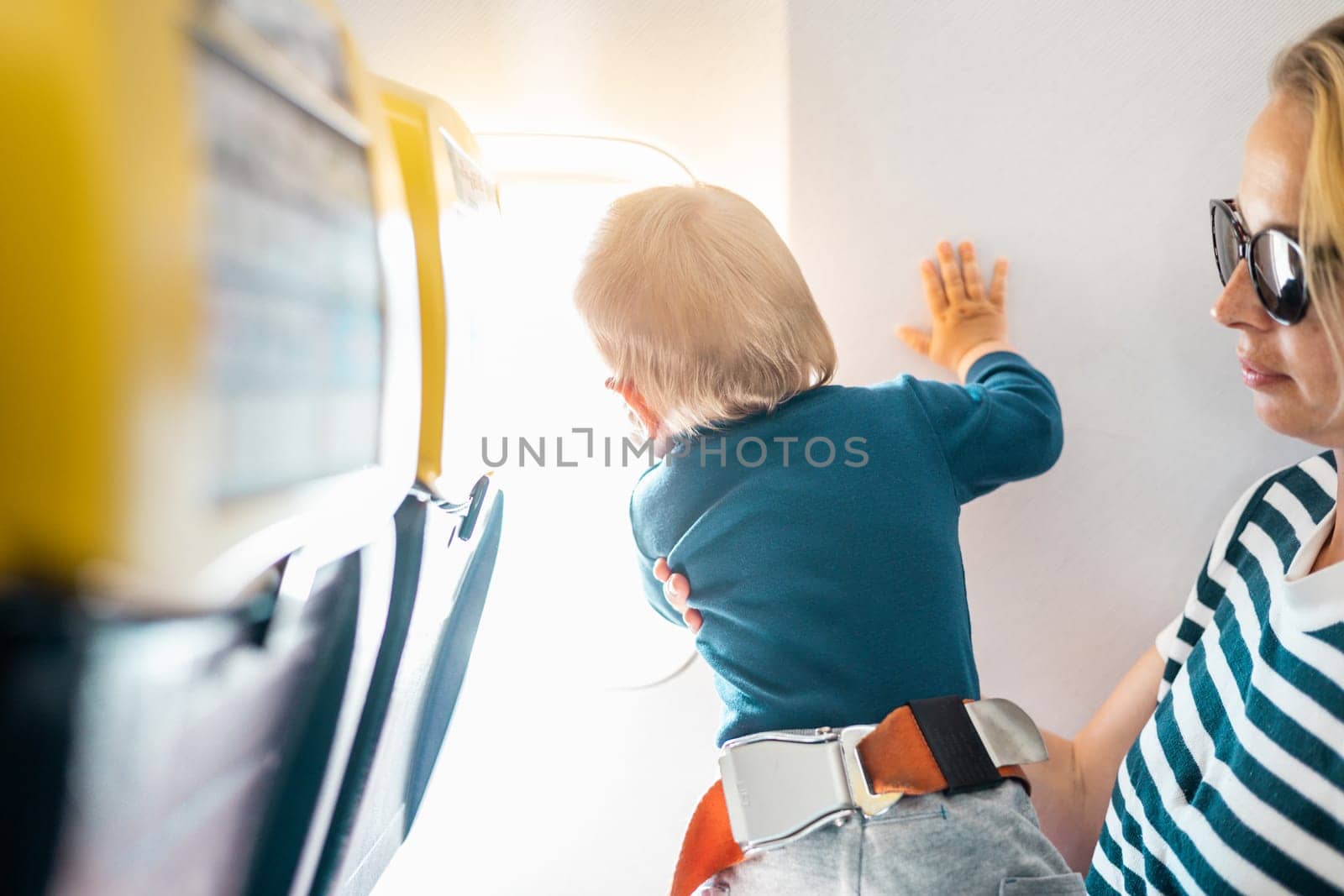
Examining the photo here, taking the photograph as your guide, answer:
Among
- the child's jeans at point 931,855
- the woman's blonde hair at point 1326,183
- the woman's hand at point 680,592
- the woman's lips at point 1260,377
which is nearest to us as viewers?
the woman's blonde hair at point 1326,183

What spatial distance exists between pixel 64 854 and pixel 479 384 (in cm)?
36

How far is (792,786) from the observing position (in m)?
0.93

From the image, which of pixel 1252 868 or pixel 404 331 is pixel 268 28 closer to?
pixel 404 331

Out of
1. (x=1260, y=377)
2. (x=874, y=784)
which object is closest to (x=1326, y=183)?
(x=1260, y=377)

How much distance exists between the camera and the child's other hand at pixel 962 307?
114cm

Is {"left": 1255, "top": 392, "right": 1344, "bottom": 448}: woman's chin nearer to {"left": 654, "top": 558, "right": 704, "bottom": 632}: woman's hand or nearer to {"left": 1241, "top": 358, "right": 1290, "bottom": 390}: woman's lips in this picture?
{"left": 1241, "top": 358, "right": 1290, "bottom": 390}: woman's lips

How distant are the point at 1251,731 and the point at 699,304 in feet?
2.06

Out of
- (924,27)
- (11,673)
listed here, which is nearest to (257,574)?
(11,673)

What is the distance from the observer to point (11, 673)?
10.4 inches

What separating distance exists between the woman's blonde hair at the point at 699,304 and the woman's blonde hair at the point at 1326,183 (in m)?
0.48

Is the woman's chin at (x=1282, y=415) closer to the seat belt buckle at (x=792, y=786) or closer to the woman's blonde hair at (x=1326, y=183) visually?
the woman's blonde hair at (x=1326, y=183)

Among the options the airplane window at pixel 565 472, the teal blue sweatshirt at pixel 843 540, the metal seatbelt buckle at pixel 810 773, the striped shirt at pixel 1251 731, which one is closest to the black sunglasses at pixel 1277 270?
the striped shirt at pixel 1251 731

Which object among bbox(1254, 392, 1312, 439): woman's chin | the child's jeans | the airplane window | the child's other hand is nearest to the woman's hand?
the airplane window

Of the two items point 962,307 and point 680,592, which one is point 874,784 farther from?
point 962,307
